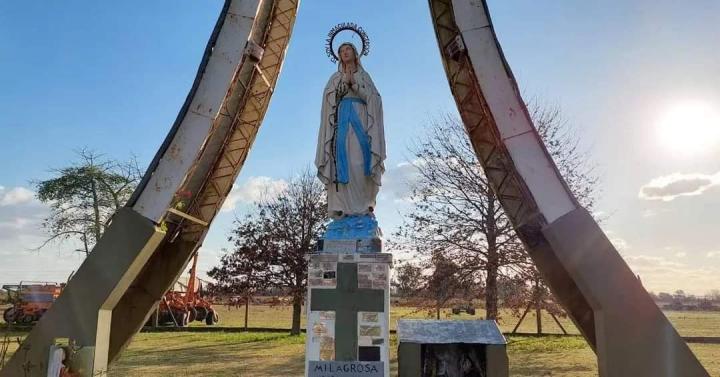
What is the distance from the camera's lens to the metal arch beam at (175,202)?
24.0 feet

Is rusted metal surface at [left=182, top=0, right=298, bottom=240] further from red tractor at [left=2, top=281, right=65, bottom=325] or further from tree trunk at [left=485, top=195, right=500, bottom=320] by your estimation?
red tractor at [left=2, top=281, right=65, bottom=325]

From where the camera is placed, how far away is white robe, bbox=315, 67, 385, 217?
7.77 metres

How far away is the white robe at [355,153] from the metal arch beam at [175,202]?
→ 1.63m

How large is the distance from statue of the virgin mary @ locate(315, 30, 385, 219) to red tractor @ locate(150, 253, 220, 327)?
53.1 ft

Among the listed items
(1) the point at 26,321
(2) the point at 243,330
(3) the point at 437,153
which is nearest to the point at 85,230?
(1) the point at 26,321

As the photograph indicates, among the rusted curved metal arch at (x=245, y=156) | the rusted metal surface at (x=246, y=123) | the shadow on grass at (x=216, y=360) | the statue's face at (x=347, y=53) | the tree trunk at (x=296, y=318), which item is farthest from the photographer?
the tree trunk at (x=296, y=318)

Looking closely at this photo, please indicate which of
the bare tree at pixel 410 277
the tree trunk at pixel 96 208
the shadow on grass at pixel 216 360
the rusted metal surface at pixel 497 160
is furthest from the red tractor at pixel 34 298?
the rusted metal surface at pixel 497 160

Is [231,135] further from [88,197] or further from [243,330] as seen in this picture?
[88,197]

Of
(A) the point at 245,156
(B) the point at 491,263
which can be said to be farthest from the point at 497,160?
(B) the point at 491,263

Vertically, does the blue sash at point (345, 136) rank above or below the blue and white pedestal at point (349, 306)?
above

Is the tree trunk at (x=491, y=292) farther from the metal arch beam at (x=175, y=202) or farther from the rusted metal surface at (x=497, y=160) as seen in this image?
the metal arch beam at (x=175, y=202)

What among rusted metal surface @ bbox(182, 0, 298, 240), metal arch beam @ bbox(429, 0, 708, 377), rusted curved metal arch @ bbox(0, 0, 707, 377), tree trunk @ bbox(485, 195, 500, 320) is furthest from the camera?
tree trunk @ bbox(485, 195, 500, 320)

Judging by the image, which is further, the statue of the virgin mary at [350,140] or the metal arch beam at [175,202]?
the statue of the virgin mary at [350,140]

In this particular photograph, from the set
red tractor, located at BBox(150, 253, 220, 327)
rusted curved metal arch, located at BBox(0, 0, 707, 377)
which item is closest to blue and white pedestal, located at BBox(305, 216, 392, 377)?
rusted curved metal arch, located at BBox(0, 0, 707, 377)
